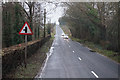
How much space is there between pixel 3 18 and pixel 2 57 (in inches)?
472

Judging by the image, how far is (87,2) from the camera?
29.3 metres

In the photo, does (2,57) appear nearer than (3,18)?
Yes

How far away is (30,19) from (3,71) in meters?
20.0

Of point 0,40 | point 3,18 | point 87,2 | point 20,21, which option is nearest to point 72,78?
point 0,40

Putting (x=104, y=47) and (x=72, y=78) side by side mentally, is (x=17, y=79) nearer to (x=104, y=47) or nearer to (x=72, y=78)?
(x=72, y=78)

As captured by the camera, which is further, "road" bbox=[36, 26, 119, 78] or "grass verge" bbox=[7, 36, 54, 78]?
"road" bbox=[36, 26, 119, 78]

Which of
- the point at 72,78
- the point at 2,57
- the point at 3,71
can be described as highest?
the point at 2,57

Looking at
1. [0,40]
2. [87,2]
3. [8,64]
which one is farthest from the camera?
[87,2]

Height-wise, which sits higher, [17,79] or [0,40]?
[0,40]

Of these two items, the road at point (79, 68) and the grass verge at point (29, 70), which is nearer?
the grass verge at point (29, 70)

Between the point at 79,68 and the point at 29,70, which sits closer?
the point at 29,70

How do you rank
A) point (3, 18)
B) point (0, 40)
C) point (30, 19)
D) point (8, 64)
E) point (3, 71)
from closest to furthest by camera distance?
point (3, 71), point (8, 64), point (0, 40), point (3, 18), point (30, 19)

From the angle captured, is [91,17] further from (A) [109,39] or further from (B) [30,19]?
(B) [30,19]

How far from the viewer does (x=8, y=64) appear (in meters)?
8.62
